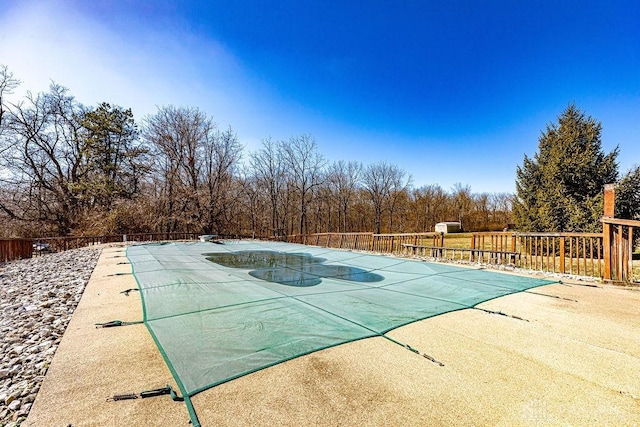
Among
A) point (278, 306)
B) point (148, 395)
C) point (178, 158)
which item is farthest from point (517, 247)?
point (178, 158)

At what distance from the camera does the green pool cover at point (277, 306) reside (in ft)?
6.59

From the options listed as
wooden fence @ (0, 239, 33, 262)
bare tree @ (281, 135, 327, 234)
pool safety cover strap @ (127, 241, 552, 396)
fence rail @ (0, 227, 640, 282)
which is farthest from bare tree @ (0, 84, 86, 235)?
pool safety cover strap @ (127, 241, 552, 396)

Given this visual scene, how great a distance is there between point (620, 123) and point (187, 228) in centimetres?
2087

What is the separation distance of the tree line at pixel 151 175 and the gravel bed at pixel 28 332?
36.1ft

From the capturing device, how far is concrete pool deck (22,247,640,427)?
4.71 feet

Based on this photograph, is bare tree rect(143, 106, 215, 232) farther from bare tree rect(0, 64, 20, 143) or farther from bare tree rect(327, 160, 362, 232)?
bare tree rect(327, 160, 362, 232)

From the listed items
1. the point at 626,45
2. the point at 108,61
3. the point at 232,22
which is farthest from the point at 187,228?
the point at 626,45

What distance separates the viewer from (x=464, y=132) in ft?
51.6

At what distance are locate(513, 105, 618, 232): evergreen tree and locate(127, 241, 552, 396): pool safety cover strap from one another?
691cm

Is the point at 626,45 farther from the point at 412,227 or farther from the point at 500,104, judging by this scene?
the point at 412,227

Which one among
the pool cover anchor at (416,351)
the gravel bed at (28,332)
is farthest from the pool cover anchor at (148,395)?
the pool cover anchor at (416,351)

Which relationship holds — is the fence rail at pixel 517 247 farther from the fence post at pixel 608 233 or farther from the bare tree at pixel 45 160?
the bare tree at pixel 45 160

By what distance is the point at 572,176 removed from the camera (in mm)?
9492

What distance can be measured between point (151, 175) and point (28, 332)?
652 inches
